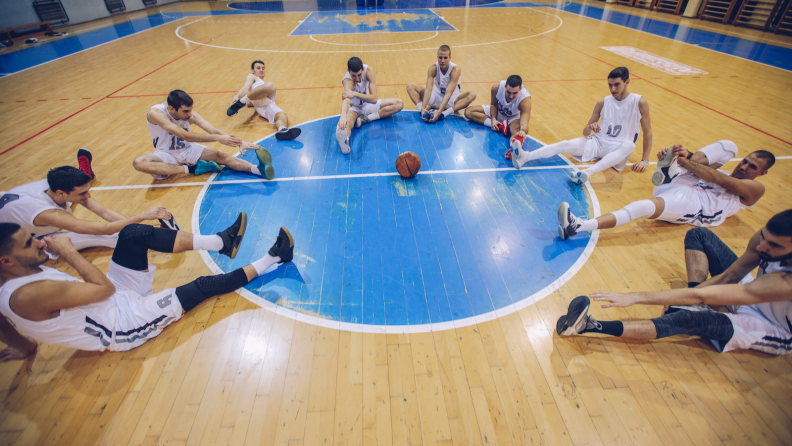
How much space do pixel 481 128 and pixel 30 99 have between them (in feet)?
34.2

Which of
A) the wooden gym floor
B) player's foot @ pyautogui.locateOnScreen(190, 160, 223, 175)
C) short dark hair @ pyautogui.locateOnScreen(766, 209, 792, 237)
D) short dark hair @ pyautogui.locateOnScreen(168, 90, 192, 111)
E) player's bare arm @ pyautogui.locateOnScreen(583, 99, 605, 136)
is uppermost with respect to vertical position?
short dark hair @ pyautogui.locateOnScreen(168, 90, 192, 111)

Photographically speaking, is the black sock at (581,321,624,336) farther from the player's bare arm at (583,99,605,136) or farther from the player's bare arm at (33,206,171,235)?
the player's bare arm at (33,206,171,235)

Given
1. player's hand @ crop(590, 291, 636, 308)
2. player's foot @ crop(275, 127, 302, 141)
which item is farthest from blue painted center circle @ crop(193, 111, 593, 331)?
player's hand @ crop(590, 291, 636, 308)

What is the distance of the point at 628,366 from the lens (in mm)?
2787

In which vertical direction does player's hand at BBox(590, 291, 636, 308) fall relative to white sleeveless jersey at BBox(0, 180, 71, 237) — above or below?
below

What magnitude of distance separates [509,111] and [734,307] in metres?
4.12

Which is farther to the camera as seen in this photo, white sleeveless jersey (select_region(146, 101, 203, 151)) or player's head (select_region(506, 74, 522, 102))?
player's head (select_region(506, 74, 522, 102))

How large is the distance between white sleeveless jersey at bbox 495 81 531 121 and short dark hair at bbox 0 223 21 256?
19.9 ft

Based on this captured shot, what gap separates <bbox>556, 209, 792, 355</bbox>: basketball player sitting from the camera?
92.2 inches

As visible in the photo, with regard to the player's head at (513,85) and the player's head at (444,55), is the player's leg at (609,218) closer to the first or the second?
the player's head at (513,85)

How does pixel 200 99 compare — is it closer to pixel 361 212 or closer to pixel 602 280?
pixel 361 212

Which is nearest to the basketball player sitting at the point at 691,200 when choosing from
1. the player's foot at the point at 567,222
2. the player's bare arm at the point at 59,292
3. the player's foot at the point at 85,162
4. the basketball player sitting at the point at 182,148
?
the player's foot at the point at 567,222

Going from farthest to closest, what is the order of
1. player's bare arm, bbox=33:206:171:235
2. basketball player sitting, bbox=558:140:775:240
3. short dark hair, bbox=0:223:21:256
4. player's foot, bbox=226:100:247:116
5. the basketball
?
player's foot, bbox=226:100:247:116, the basketball, basketball player sitting, bbox=558:140:775:240, player's bare arm, bbox=33:206:171:235, short dark hair, bbox=0:223:21:256

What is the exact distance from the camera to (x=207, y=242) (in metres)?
3.40
